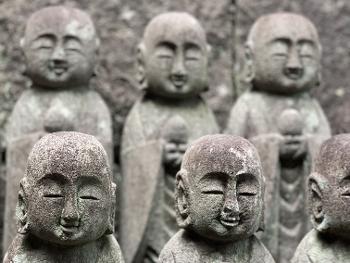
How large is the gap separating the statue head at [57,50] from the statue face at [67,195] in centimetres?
210

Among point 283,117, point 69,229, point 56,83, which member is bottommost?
point 69,229

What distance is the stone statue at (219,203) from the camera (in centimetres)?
696

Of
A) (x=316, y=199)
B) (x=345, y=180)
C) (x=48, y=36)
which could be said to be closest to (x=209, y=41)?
(x=48, y=36)

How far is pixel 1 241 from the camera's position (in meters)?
9.41

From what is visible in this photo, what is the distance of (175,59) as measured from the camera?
29.3 feet

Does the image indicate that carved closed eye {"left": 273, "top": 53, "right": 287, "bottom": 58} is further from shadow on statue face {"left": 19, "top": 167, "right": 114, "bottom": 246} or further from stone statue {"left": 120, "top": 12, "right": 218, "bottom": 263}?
shadow on statue face {"left": 19, "top": 167, "right": 114, "bottom": 246}

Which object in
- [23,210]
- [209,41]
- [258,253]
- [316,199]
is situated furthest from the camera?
[209,41]

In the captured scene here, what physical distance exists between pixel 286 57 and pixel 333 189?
197 cm

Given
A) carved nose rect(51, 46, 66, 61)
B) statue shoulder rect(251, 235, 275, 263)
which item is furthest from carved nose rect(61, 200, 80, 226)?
carved nose rect(51, 46, 66, 61)

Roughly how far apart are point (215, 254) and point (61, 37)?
7.48 ft

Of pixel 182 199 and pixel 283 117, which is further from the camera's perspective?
pixel 283 117

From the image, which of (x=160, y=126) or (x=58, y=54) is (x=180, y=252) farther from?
(x=58, y=54)

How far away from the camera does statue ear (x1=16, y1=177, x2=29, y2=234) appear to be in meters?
6.88

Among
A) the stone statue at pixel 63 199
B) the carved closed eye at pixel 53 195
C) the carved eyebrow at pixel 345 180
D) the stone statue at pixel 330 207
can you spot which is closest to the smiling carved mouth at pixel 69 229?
the stone statue at pixel 63 199
